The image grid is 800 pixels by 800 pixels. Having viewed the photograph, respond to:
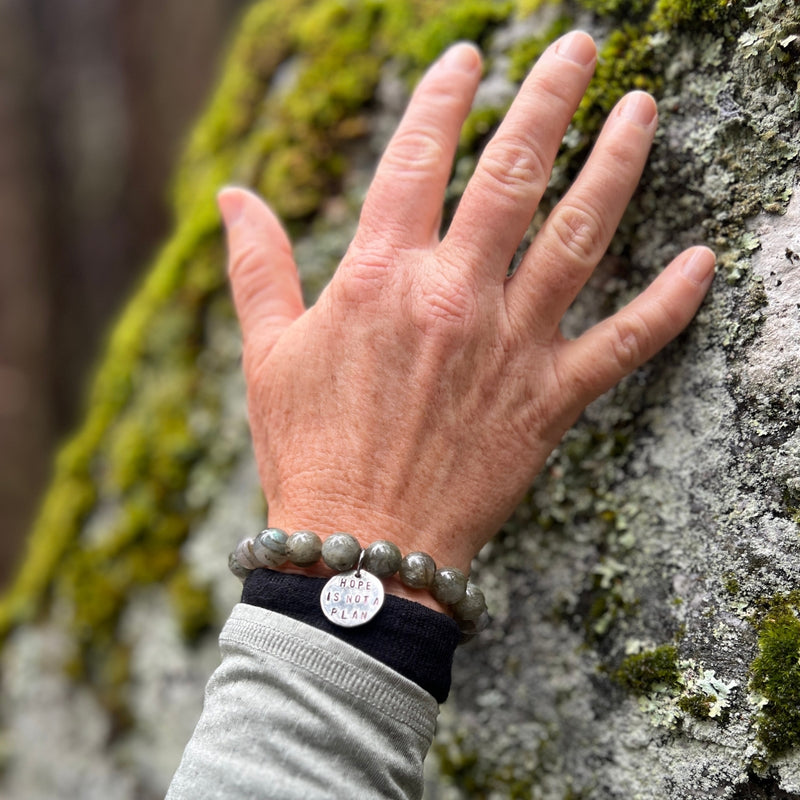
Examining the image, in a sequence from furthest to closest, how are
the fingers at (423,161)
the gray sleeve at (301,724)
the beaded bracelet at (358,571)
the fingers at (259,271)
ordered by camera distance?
the fingers at (259,271) < the fingers at (423,161) < the beaded bracelet at (358,571) < the gray sleeve at (301,724)

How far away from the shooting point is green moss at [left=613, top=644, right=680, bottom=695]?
3.79ft

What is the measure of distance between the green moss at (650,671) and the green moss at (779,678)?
132mm

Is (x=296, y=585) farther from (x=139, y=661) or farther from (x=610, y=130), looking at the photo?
(x=139, y=661)

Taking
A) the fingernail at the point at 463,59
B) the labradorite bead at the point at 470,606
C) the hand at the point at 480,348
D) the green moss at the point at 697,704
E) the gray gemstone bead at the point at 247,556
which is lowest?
the gray gemstone bead at the point at 247,556

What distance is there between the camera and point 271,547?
106 cm

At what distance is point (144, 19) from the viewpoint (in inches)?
196

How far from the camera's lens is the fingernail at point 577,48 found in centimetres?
115

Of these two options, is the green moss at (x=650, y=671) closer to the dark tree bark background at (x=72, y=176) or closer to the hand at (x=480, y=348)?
the hand at (x=480, y=348)

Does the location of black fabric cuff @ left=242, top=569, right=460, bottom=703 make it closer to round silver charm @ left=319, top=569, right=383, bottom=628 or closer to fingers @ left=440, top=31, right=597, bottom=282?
round silver charm @ left=319, top=569, right=383, bottom=628

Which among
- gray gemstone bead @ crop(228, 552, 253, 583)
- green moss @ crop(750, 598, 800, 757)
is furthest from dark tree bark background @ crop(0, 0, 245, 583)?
green moss @ crop(750, 598, 800, 757)

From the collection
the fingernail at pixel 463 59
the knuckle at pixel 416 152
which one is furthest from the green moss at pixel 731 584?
the fingernail at pixel 463 59

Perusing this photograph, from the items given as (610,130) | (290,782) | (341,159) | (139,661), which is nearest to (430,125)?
(610,130)

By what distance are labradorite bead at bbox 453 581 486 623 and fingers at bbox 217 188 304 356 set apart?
58cm

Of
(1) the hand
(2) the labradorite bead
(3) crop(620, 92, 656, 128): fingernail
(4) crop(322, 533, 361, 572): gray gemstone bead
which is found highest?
(3) crop(620, 92, 656, 128): fingernail
